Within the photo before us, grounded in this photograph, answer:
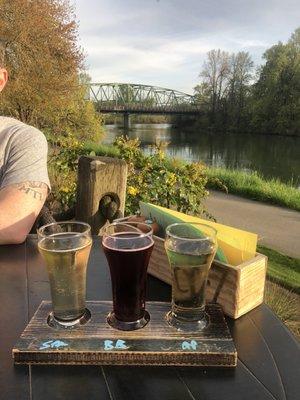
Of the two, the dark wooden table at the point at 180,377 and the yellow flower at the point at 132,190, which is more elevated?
the dark wooden table at the point at 180,377

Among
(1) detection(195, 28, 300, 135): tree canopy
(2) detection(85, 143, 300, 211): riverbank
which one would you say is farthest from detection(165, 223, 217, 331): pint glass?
(1) detection(195, 28, 300, 135): tree canopy

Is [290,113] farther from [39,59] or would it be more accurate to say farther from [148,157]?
[148,157]

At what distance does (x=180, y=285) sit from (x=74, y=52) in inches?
623

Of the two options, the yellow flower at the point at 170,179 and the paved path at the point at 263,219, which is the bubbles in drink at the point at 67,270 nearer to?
the yellow flower at the point at 170,179

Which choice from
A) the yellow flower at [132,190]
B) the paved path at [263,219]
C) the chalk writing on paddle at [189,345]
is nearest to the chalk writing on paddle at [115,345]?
the chalk writing on paddle at [189,345]

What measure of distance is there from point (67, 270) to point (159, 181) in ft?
10.0

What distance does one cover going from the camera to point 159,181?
3973 millimetres

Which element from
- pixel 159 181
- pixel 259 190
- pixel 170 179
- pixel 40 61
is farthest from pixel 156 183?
pixel 40 61

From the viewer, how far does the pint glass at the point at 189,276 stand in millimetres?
939

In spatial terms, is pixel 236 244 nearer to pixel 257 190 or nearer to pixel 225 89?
pixel 257 190

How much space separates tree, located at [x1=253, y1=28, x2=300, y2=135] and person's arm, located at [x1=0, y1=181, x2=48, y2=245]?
4547 centimetres

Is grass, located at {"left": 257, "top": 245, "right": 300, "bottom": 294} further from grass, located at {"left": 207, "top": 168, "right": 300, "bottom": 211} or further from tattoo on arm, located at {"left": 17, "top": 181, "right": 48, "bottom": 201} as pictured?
grass, located at {"left": 207, "top": 168, "right": 300, "bottom": 211}

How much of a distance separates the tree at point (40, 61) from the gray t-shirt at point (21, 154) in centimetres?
1205

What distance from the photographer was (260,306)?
1092mm
